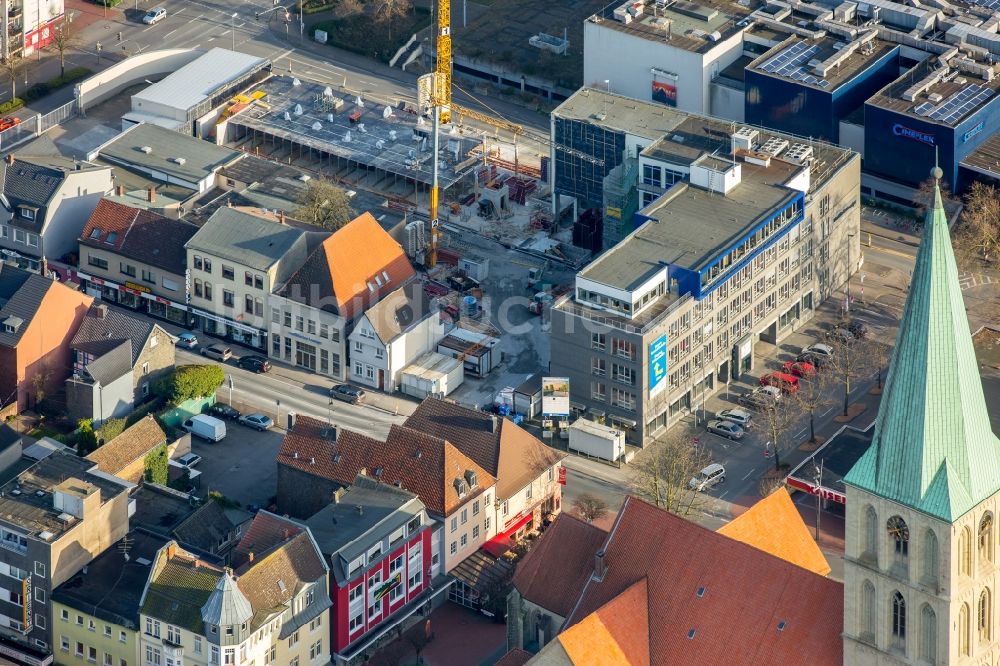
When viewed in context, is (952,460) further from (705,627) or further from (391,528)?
(391,528)

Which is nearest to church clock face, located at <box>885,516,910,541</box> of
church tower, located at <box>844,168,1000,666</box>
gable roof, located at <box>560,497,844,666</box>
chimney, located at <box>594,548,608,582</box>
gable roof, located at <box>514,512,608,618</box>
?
church tower, located at <box>844,168,1000,666</box>

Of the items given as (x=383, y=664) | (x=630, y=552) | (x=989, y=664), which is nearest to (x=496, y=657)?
(x=383, y=664)

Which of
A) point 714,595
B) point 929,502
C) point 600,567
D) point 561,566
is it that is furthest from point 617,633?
point 929,502

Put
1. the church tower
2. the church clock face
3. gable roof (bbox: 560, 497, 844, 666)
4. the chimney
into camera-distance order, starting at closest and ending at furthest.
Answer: the church tower
the church clock face
gable roof (bbox: 560, 497, 844, 666)
the chimney

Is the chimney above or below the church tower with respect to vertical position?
below

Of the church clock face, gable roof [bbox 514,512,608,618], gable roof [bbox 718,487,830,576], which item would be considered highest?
the church clock face

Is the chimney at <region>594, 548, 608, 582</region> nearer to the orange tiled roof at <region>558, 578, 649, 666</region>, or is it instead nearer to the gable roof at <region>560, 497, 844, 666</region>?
the gable roof at <region>560, 497, 844, 666</region>
